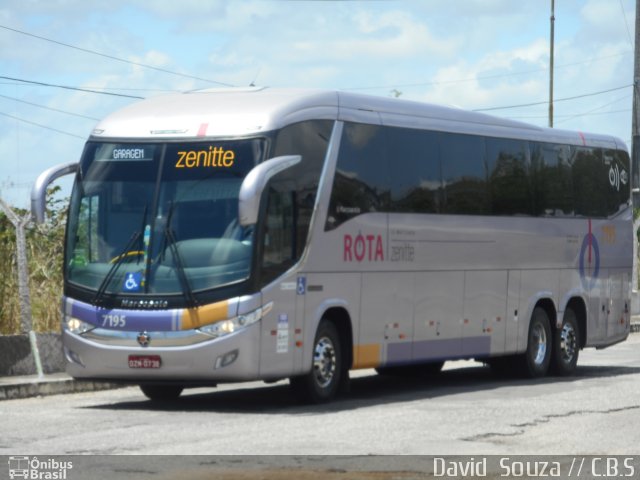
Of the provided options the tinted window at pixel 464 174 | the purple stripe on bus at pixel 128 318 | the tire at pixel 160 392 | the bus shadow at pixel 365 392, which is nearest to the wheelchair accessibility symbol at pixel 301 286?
the bus shadow at pixel 365 392

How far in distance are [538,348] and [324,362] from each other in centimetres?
594

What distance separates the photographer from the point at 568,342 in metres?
23.1

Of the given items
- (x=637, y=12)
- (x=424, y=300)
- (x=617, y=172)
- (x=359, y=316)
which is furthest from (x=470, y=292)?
(x=637, y=12)

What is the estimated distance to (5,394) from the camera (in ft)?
58.6

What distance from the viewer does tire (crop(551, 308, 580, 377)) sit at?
74.8ft

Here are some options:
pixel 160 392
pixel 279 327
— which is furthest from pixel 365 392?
pixel 279 327

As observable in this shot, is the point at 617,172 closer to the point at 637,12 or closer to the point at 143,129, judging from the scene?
the point at 143,129

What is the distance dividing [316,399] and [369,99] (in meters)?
3.70

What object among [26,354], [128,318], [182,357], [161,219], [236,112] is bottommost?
[26,354]

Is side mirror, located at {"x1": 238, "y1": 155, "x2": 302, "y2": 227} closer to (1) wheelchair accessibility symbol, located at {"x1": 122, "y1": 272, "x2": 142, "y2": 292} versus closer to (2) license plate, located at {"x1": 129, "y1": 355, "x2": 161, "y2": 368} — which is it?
(1) wheelchair accessibility symbol, located at {"x1": 122, "y1": 272, "x2": 142, "y2": 292}

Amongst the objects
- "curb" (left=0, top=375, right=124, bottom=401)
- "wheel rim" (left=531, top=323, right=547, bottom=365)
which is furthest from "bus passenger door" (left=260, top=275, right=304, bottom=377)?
"wheel rim" (left=531, top=323, right=547, bottom=365)

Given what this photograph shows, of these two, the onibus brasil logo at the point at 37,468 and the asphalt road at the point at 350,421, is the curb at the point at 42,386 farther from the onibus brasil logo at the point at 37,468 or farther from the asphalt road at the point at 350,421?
the onibus brasil logo at the point at 37,468

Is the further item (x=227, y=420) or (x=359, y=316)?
(x=359, y=316)

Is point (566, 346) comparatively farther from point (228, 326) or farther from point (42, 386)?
point (228, 326)
